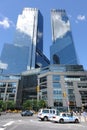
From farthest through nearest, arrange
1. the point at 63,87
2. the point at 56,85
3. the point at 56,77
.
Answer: the point at 56,77
the point at 56,85
the point at 63,87

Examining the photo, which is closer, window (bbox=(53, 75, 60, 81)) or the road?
the road

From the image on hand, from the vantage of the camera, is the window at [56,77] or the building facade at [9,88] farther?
the building facade at [9,88]

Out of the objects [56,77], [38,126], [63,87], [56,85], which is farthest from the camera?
[56,77]

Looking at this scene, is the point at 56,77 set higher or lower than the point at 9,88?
higher

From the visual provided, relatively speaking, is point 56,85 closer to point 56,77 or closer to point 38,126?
point 56,77

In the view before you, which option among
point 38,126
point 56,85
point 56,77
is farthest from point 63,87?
point 38,126

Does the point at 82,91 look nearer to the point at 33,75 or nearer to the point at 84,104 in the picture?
the point at 84,104

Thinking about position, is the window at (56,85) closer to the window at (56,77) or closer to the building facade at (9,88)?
the window at (56,77)

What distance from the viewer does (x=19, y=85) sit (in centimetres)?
15688

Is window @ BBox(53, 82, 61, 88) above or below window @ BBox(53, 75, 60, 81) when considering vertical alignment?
below

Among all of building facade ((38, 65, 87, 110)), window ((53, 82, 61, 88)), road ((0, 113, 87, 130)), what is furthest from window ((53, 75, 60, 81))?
road ((0, 113, 87, 130))

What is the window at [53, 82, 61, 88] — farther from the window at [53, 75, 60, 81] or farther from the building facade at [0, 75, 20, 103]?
the building facade at [0, 75, 20, 103]

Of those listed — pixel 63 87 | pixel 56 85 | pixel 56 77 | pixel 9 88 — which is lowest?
pixel 63 87

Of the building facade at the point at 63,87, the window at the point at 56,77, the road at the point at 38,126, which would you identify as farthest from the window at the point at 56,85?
the road at the point at 38,126
